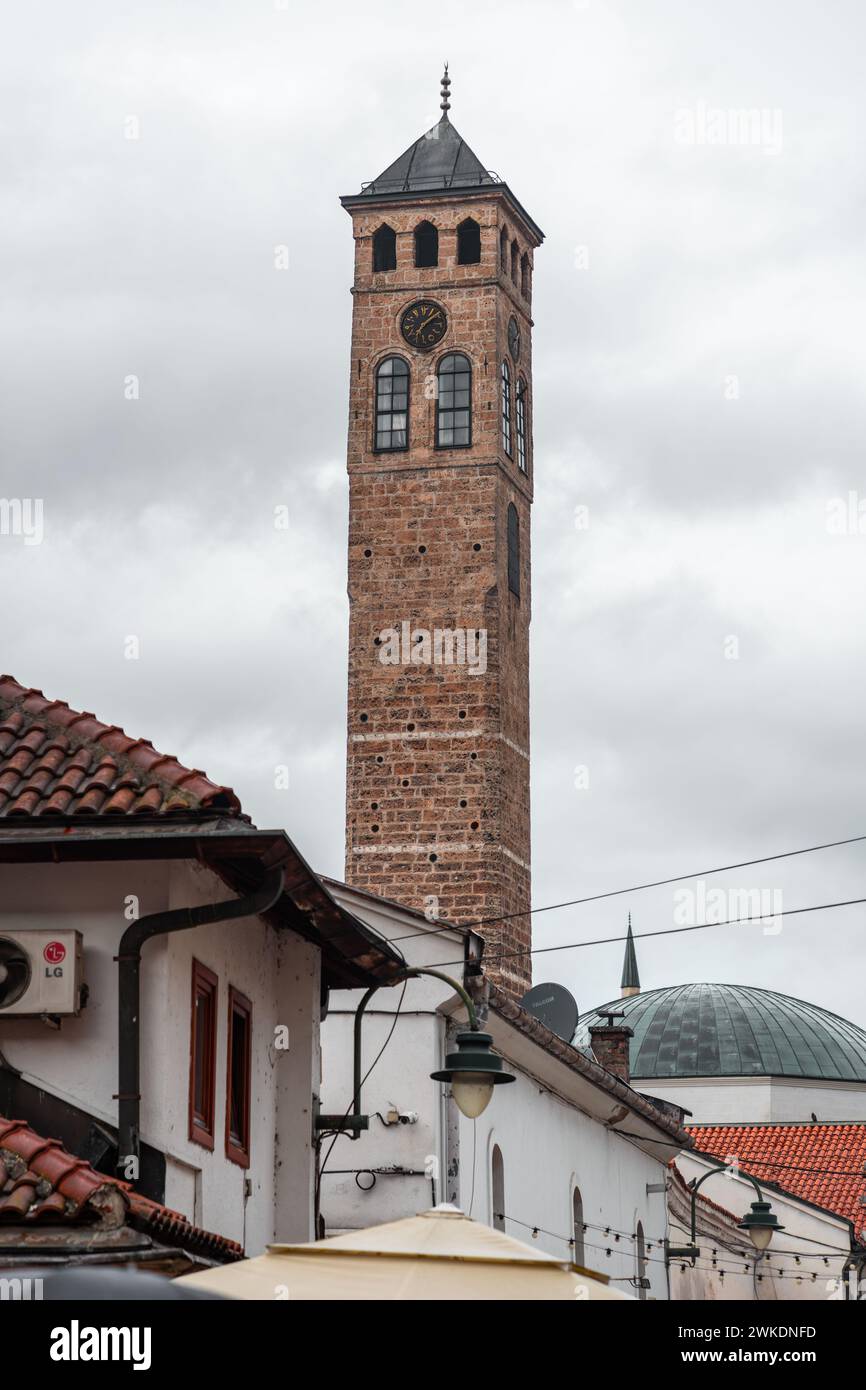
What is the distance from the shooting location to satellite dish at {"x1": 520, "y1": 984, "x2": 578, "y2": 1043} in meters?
30.2

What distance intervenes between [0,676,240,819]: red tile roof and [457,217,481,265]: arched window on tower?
40782 millimetres

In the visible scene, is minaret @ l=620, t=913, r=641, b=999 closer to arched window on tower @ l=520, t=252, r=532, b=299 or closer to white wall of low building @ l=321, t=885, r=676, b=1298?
arched window on tower @ l=520, t=252, r=532, b=299

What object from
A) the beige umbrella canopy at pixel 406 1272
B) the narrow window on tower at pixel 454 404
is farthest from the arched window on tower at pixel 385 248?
the beige umbrella canopy at pixel 406 1272

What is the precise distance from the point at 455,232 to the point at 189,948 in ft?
137

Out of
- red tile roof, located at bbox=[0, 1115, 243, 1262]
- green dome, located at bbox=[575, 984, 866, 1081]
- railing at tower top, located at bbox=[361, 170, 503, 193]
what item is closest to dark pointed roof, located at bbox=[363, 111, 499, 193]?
railing at tower top, located at bbox=[361, 170, 503, 193]

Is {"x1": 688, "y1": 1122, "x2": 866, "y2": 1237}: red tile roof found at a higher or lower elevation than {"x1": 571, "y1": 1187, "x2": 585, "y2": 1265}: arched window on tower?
higher

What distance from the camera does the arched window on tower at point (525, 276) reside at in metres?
54.5

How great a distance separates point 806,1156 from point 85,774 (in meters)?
37.3

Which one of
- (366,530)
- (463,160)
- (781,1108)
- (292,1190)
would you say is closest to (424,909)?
(366,530)

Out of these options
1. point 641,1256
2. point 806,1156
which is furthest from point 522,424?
point 641,1256

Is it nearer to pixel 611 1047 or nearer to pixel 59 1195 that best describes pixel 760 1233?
pixel 611 1047

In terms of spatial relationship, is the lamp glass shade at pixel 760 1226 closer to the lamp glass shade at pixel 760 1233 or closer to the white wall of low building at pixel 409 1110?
the lamp glass shade at pixel 760 1233

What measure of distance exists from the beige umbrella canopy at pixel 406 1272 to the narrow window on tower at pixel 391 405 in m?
42.3
